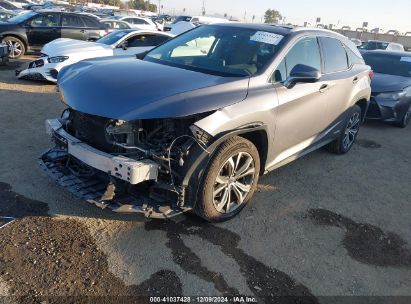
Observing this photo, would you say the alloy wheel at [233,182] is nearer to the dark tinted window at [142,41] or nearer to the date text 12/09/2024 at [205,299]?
the date text 12/09/2024 at [205,299]

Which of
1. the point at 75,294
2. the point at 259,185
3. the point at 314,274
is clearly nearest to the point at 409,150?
the point at 259,185

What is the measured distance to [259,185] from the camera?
447 cm

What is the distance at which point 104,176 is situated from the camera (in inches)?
131

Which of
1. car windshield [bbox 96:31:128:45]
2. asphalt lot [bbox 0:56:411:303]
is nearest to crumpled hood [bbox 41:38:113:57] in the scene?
car windshield [bbox 96:31:128:45]

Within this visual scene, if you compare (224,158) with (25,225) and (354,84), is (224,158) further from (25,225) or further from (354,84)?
(354,84)

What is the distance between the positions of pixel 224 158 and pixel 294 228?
3.58 feet

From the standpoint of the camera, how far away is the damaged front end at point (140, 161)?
297 centimetres

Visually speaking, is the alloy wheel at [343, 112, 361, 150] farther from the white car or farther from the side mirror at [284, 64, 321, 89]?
the white car

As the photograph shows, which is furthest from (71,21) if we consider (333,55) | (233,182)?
(233,182)

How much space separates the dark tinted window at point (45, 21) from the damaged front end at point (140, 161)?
10.2 meters

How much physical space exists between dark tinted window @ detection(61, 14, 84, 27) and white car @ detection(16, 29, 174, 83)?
11.3ft

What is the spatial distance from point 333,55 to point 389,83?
12.1ft

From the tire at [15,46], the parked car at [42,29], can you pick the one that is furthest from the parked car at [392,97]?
the tire at [15,46]

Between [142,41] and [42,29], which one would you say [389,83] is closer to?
[142,41]
